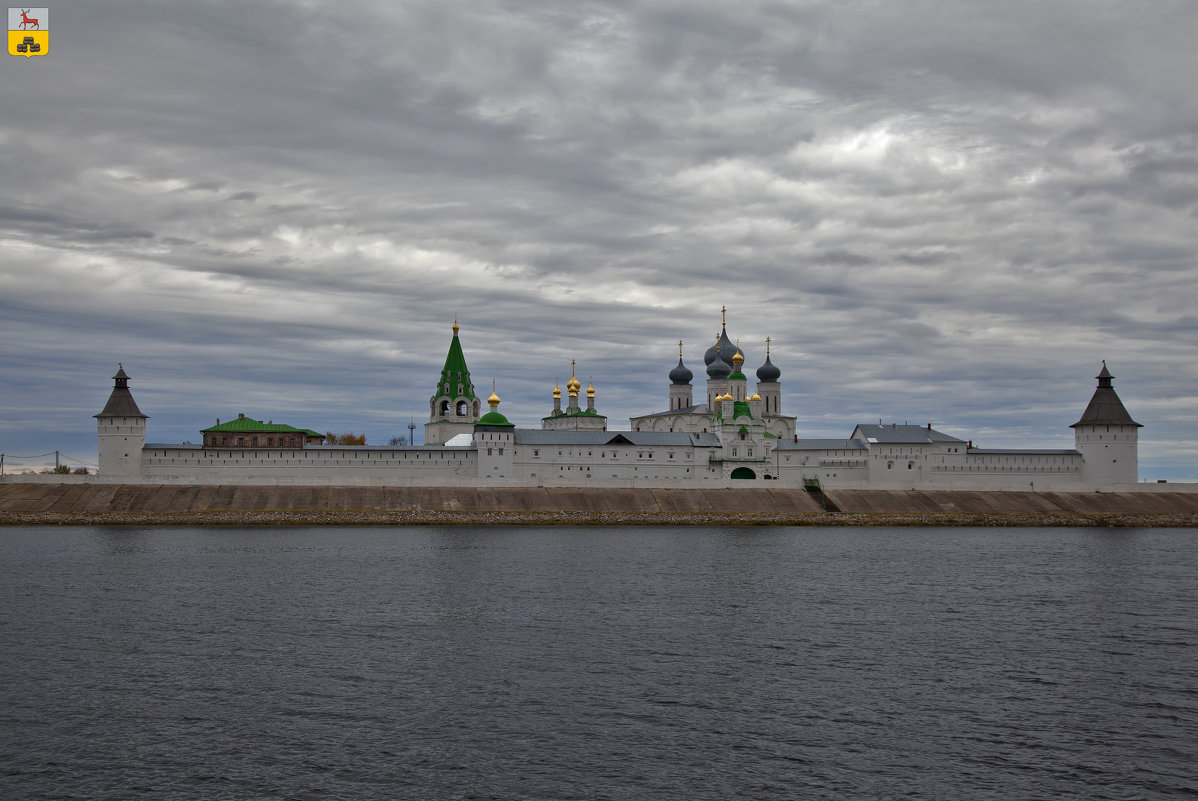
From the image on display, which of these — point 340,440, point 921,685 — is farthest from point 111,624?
point 340,440

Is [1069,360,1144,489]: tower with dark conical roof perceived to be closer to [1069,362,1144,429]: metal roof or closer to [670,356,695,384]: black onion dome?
[1069,362,1144,429]: metal roof

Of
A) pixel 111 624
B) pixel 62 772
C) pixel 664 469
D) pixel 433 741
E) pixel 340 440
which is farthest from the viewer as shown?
pixel 340 440

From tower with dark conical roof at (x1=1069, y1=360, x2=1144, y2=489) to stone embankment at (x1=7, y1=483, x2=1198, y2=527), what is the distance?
4377 millimetres

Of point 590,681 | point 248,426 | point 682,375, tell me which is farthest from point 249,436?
point 590,681

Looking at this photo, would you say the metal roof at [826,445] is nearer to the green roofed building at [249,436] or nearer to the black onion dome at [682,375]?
the black onion dome at [682,375]

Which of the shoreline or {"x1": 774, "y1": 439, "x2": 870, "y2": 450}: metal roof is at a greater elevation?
{"x1": 774, "y1": 439, "x2": 870, "y2": 450}: metal roof

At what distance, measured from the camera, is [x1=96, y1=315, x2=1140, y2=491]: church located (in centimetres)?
7300

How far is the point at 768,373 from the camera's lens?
98.8 metres

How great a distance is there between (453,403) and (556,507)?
Result: 2239 centimetres

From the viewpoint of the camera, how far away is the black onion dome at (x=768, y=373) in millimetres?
98688

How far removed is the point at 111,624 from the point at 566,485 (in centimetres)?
4802

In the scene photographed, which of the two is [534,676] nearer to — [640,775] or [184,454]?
[640,775]

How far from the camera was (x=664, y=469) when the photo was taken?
80688 millimetres

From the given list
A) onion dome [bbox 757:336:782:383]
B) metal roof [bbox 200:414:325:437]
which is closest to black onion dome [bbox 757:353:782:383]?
onion dome [bbox 757:336:782:383]
